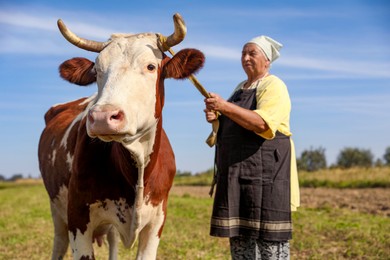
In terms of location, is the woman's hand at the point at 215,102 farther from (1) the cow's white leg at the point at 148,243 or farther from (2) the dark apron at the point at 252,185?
(1) the cow's white leg at the point at 148,243

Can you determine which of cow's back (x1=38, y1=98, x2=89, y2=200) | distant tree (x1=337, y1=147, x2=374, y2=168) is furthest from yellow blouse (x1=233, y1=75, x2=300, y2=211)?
distant tree (x1=337, y1=147, x2=374, y2=168)

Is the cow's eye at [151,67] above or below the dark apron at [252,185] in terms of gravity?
above

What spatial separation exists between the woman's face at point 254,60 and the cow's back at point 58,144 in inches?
82.5

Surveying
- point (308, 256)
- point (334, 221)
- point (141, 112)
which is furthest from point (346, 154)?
point (141, 112)

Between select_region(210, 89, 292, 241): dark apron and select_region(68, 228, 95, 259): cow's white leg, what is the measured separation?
3.87ft

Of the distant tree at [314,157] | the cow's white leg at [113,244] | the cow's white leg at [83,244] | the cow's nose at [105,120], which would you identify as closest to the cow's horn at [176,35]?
the cow's nose at [105,120]

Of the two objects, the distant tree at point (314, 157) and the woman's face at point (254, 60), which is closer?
the woman's face at point (254, 60)

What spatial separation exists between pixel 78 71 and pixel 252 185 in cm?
176

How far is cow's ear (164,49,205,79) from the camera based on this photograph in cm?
454

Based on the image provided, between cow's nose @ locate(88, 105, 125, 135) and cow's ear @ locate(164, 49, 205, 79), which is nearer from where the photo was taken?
cow's nose @ locate(88, 105, 125, 135)

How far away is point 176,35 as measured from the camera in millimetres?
4535

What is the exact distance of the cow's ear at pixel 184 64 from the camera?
14.9ft

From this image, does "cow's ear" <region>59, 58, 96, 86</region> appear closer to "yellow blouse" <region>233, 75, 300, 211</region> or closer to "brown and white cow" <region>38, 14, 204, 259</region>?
"brown and white cow" <region>38, 14, 204, 259</region>

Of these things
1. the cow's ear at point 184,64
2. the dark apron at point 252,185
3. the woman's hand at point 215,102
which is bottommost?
the dark apron at point 252,185
